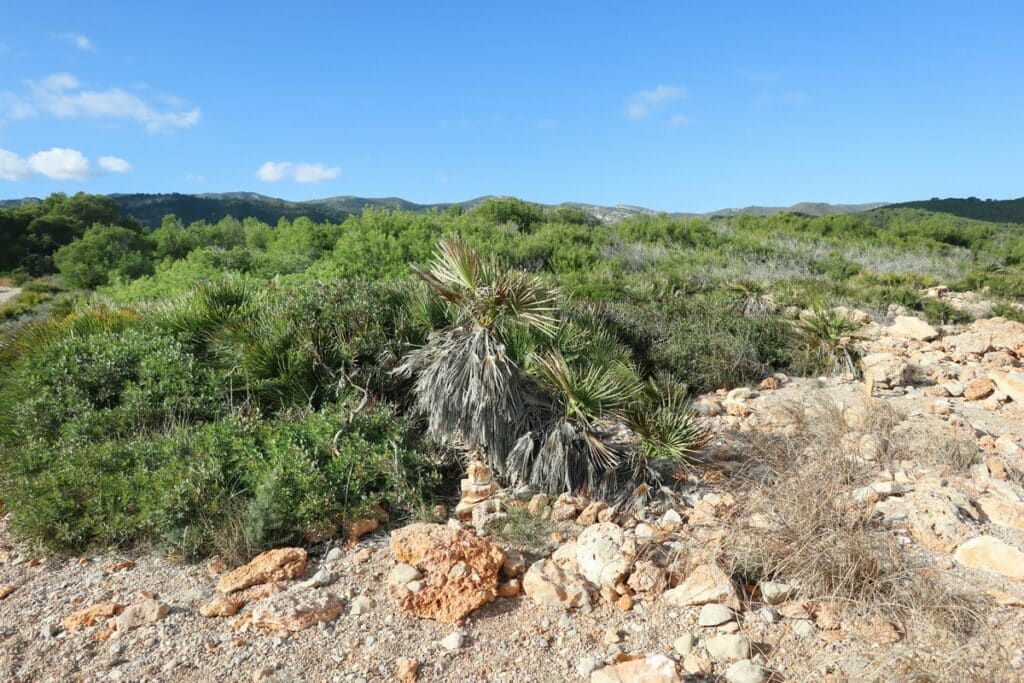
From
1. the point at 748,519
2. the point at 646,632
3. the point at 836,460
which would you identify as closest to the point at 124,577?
the point at 646,632

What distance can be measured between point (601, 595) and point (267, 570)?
6.84ft

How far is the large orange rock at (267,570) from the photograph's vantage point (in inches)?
162

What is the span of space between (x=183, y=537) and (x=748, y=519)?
3758 mm

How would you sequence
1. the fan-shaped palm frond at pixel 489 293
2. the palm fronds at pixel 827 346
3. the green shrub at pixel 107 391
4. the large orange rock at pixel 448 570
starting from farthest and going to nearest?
1. the palm fronds at pixel 827 346
2. the green shrub at pixel 107 391
3. the fan-shaped palm frond at pixel 489 293
4. the large orange rock at pixel 448 570

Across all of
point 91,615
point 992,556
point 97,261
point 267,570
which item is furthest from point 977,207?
point 91,615

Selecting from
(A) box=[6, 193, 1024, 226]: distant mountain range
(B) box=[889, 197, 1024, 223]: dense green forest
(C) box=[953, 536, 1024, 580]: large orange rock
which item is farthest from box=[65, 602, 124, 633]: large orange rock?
(B) box=[889, 197, 1024, 223]: dense green forest

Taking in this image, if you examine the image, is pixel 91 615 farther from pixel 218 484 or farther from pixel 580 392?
pixel 580 392

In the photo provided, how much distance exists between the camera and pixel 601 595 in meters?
3.89

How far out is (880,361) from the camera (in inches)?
324

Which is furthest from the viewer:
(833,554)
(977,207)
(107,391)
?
(977,207)

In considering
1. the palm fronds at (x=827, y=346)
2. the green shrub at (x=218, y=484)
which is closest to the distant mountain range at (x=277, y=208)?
the palm fronds at (x=827, y=346)

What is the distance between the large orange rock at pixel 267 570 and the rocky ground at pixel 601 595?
12 millimetres

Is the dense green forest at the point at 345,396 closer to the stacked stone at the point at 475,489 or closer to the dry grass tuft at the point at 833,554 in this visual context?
the stacked stone at the point at 475,489

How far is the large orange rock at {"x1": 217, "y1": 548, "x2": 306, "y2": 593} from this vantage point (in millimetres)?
4109
